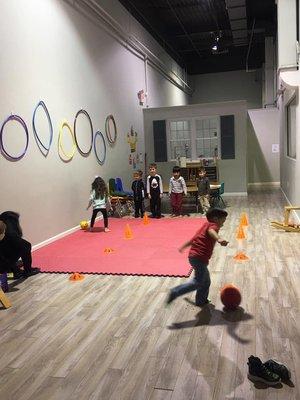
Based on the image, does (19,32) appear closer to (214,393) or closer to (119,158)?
(119,158)

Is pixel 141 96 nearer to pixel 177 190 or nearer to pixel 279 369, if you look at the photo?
pixel 177 190

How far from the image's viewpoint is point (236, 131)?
1173 centimetres

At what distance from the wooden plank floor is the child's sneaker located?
0.05m

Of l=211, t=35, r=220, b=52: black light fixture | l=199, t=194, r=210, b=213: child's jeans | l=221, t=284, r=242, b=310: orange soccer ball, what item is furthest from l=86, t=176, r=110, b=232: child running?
l=211, t=35, r=220, b=52: black light fixture

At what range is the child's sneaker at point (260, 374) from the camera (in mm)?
2492

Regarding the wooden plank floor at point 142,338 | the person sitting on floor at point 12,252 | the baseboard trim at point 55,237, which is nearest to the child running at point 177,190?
the baseboard trim at point 55,237

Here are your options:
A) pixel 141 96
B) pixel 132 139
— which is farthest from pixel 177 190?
pixel 141 96

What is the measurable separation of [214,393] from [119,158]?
806 cm

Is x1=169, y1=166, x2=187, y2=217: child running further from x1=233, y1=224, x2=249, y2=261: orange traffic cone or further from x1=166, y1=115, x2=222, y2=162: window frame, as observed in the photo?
x1=166, y1=115, x2=222, y2=162: window frame

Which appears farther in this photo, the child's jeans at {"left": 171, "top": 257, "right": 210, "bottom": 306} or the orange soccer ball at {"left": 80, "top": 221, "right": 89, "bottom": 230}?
the orange soccer ball at {"left": 80, "top": 221, "right": 89, "bottom": 230}

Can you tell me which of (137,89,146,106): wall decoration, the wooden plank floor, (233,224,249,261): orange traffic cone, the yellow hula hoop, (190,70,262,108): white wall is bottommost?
the wooden plank floor

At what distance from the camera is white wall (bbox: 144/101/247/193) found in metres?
11.7

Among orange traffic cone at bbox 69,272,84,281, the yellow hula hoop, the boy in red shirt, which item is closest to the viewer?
the boy in red shirt

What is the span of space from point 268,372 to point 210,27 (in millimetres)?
12886
